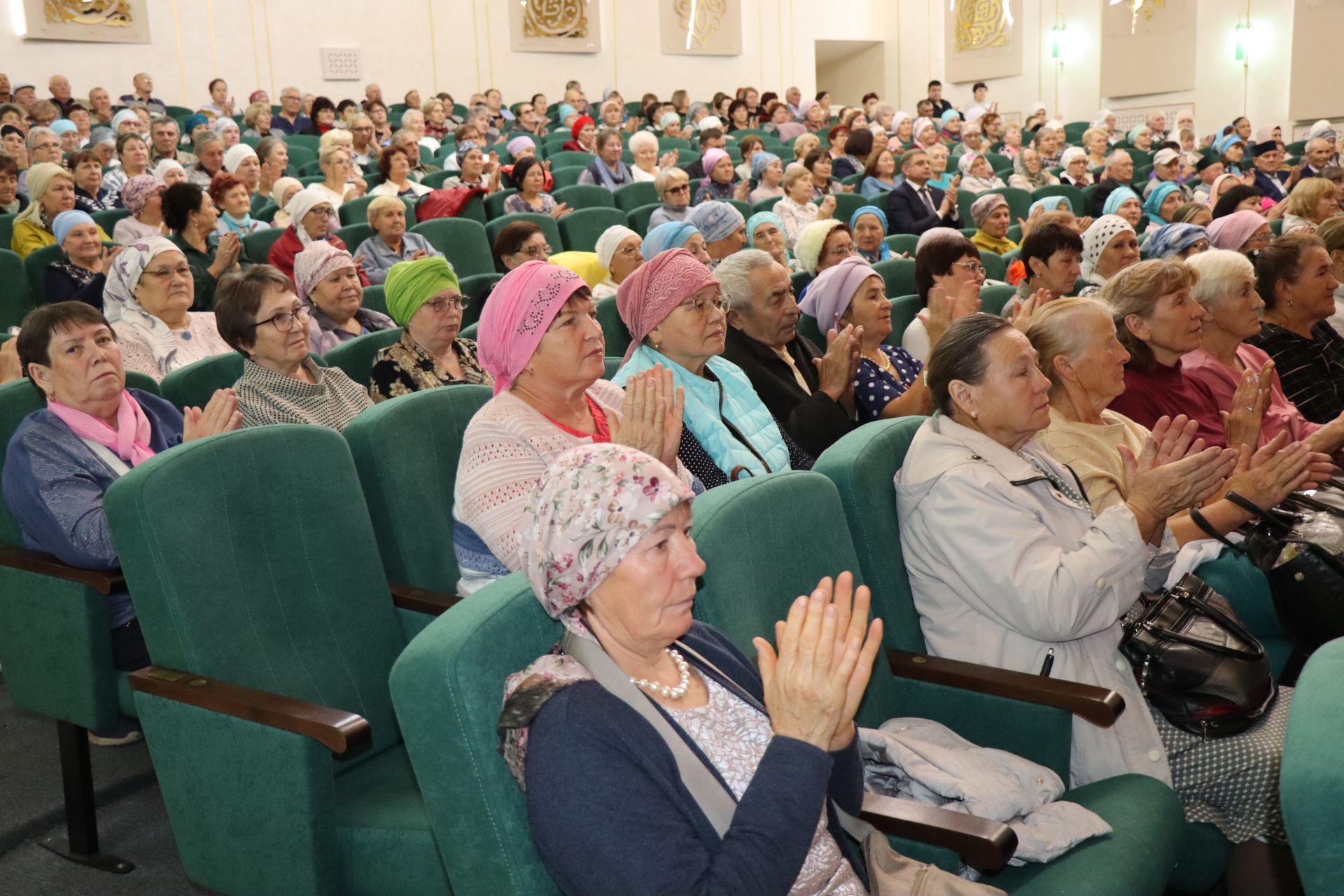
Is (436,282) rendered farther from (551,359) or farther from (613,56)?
(613,56)

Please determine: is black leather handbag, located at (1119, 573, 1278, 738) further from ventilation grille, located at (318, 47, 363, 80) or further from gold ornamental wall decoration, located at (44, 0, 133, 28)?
ventilation grille, located at (318, 47, 363, 80)

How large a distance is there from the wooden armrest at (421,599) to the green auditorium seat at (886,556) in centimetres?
70

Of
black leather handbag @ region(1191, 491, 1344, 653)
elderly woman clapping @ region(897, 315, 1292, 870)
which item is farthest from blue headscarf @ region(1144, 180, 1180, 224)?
elderly woman clapping @ region(897, 315, 1292, 870)

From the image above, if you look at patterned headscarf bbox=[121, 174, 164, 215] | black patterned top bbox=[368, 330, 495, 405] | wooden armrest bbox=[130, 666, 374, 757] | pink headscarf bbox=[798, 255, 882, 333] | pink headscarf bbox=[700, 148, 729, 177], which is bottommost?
wooden armrest bbox=[130, 666, 374, 757]

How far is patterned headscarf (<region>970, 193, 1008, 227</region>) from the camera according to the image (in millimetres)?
5902

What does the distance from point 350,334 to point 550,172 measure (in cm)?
487

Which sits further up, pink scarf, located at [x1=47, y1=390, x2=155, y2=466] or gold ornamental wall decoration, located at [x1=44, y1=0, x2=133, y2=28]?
gold ornamental wall decoration, located at [x1=44, y1=0, x2=133, y2=28]

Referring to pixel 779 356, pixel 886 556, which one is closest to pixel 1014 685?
pixel 886 556

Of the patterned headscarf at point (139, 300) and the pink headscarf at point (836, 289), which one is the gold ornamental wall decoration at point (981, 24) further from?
the patterned headscarf at point (139, 300)

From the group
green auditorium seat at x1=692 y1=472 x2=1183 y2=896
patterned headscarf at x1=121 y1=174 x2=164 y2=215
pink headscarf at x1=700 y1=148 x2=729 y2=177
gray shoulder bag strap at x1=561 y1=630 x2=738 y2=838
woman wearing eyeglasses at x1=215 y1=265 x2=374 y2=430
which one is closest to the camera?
gray shoulder bag strap at x1=561 y1=630 x2=738 y2=838

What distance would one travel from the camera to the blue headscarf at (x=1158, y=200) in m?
7.18

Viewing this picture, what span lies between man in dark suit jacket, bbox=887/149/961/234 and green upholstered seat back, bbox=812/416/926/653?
5.13 metres

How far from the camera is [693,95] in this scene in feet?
54.7

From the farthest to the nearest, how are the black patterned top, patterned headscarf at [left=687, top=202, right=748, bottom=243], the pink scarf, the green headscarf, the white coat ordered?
1. patterned headscarf at [left=687, top=202, right=748, bottom=243]
2. the green headscarf
3. the black patterned top
4. the pink scarf
5. the white coat
